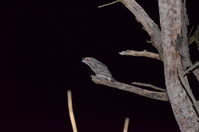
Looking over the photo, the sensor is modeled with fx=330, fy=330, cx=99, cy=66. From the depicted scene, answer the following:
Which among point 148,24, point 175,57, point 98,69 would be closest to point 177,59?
point 175,57

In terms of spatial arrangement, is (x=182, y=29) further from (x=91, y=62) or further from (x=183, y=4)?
(x=91, y=62)

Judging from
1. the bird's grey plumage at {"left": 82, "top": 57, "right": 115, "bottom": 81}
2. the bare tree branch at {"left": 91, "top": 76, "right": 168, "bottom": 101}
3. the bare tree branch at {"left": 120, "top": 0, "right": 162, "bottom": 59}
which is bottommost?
the bare tree branch at {"left": 91, "top": 76, "right": 168, "bottom": 101}

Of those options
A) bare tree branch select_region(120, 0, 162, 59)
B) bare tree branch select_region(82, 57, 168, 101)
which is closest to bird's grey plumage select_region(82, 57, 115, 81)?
bare tree branch select_region(82, 57, 168, 101)

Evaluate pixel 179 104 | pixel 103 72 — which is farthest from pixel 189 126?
pixel 103 72

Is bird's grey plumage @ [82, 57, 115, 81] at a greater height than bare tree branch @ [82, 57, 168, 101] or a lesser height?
greater

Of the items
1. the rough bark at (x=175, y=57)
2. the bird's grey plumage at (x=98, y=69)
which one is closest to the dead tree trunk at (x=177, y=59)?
the rough bark at (x=175, y=57)

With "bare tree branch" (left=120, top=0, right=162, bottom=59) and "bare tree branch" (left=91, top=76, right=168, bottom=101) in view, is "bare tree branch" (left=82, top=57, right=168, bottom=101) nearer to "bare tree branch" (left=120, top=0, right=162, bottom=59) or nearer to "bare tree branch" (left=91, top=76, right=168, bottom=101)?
"bare tree branch" (left=91, top=76, right=168, bottom=101)
